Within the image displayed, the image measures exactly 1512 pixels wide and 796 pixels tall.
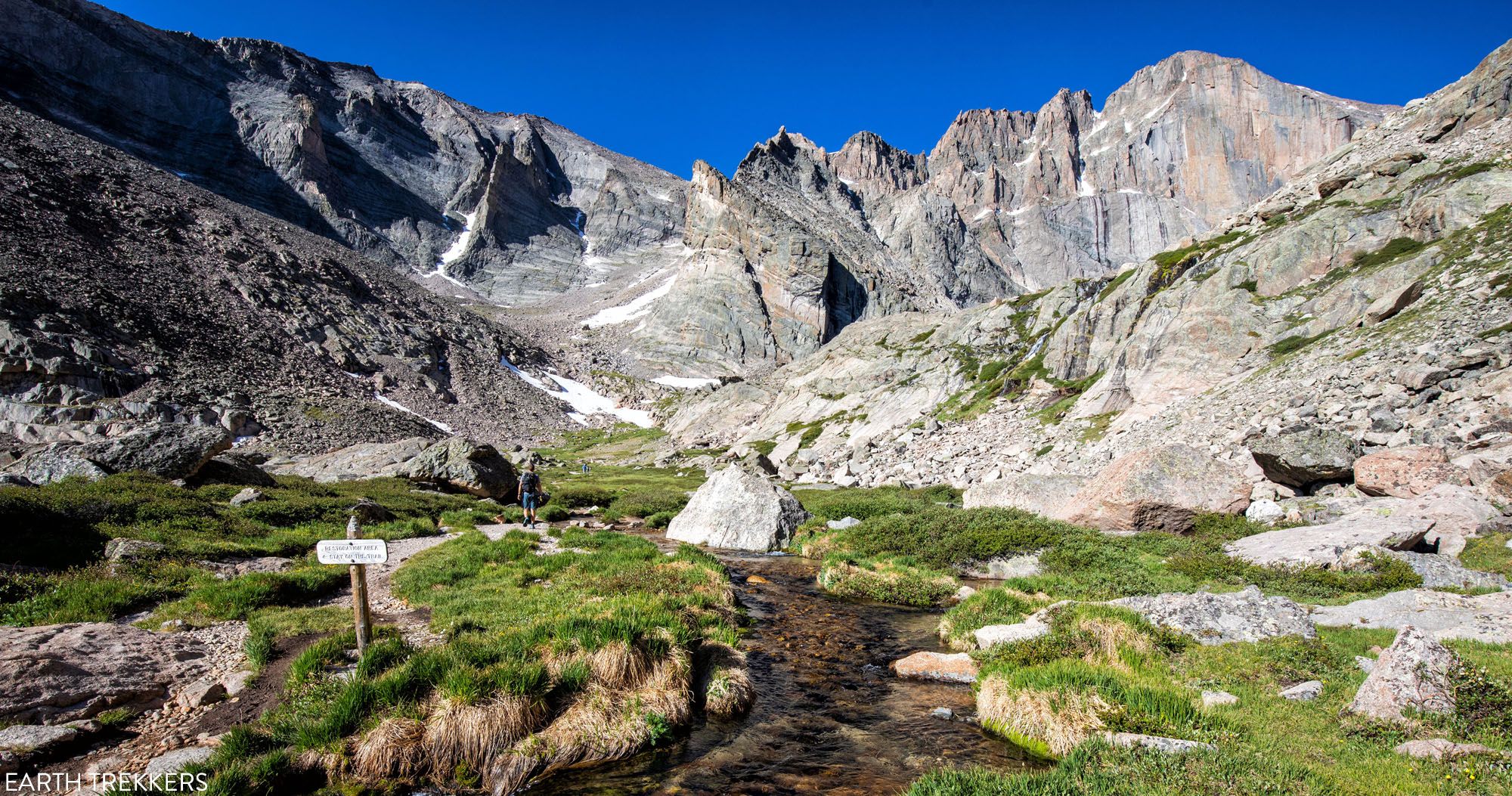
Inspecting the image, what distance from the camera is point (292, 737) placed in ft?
25.2

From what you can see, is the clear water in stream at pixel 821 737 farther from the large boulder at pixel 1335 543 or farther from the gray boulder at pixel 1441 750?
the large boulder at pixel 1335 543

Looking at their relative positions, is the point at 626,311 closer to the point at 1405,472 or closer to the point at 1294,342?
the point at 1294,342

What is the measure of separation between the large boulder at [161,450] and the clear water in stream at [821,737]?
25991 millimetres

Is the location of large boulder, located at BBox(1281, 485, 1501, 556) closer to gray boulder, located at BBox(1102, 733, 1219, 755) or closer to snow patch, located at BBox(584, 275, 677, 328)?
gray boulder, located at BBox(1102, 733, 1219, 755)

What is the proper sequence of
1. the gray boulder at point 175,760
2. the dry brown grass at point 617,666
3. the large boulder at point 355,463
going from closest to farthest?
1. the gray boulder at point 175,760
2. the dry brown grass at point 617,666
3. the large boulder at point 355,463

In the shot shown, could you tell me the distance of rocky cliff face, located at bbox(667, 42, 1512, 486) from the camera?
25.3m

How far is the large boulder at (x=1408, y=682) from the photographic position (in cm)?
746

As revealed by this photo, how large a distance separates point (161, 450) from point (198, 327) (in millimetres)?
63515

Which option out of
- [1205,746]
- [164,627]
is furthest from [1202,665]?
[164,627]

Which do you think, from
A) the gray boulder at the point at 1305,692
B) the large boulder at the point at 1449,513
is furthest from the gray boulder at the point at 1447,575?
the gray boulder at the point at 1305,692

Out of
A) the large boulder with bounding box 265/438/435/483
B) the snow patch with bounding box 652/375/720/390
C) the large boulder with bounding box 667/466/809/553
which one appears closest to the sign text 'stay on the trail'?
the large boulder with bounding box 667/466/809/553

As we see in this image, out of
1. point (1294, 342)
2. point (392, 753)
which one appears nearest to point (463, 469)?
point (392, 753)

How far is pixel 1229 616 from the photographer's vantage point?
11.9 meters

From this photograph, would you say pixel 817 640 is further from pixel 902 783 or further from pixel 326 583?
pixel 326 583
